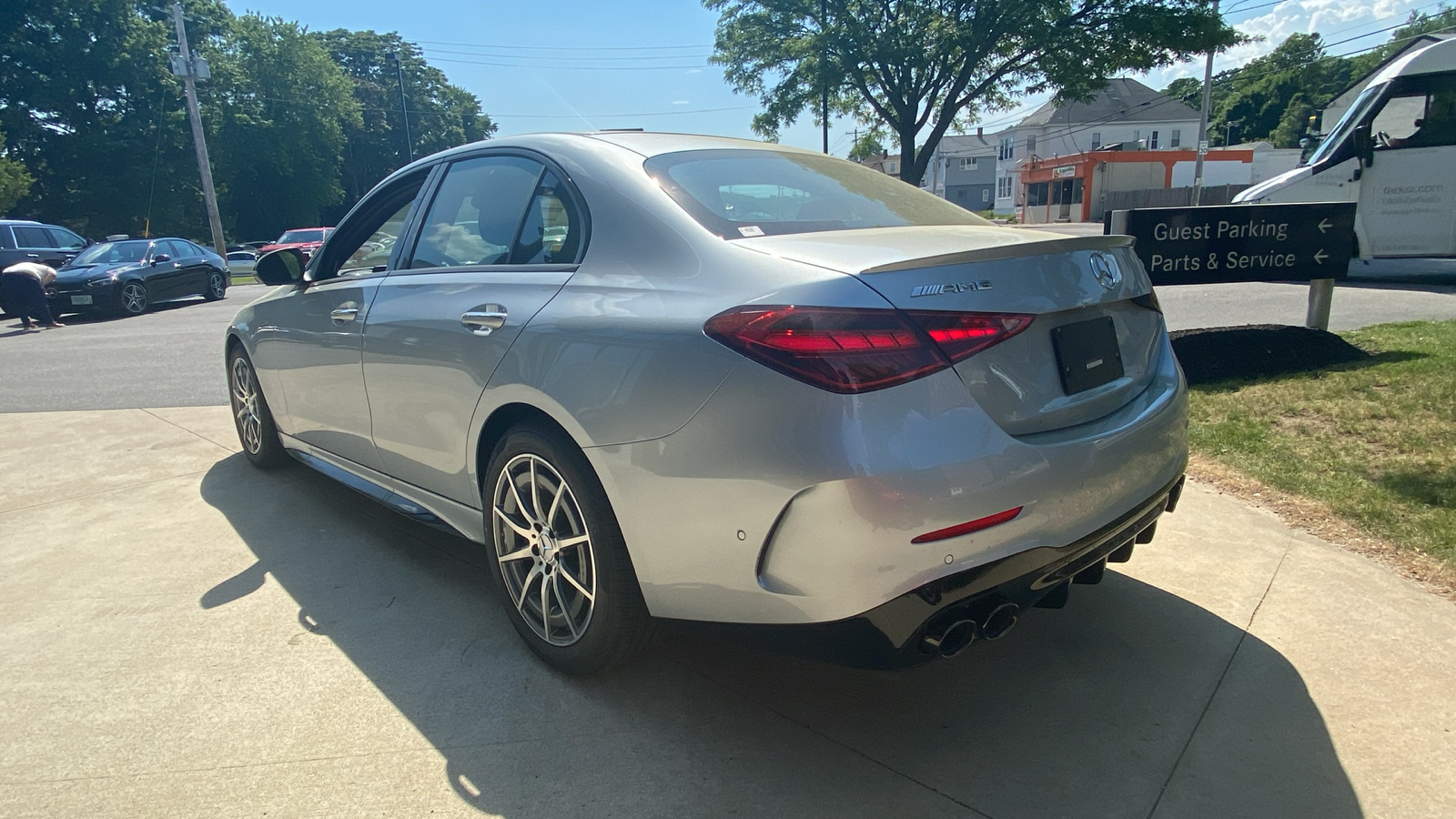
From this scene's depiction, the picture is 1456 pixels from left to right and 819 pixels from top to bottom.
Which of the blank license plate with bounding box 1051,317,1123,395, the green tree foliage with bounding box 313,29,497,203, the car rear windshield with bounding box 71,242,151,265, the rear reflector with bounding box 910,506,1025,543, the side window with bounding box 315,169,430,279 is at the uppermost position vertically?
the green tree foliage with bounding box 313,29,497,203

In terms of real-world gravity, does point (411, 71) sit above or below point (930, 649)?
above

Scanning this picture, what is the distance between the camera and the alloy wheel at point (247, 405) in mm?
4922

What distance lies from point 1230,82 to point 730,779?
10255cm

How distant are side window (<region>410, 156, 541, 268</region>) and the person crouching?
1421cm

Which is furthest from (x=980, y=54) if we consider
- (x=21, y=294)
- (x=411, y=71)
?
(x=411, y=71)

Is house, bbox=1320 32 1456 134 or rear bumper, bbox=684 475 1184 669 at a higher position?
house, bbox=1320 32 1456 134

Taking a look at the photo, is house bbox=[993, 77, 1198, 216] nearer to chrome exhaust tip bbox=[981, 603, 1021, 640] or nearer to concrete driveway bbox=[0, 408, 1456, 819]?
concrete driveway bbox=[0, 408, 1456, 819]

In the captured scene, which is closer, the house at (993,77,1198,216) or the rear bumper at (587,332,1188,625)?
the rear bumper at (587,332,1188,625)

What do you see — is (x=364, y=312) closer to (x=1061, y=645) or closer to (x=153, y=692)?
(x=153, y=692)

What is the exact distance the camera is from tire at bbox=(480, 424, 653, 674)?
2.46 meters

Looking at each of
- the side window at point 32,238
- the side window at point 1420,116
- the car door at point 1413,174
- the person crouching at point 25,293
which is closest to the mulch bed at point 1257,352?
the car door at point 1413,174

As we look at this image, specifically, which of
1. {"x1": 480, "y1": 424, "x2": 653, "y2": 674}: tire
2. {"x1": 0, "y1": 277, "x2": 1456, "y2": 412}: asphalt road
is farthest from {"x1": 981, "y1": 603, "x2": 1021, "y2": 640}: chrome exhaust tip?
{"x1": 0, "y1": 277, "x2": 1456, "y2": 412}: asphalt road

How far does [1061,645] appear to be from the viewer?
9.49 ft

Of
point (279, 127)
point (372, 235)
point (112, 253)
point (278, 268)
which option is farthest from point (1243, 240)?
point (279, 127)
